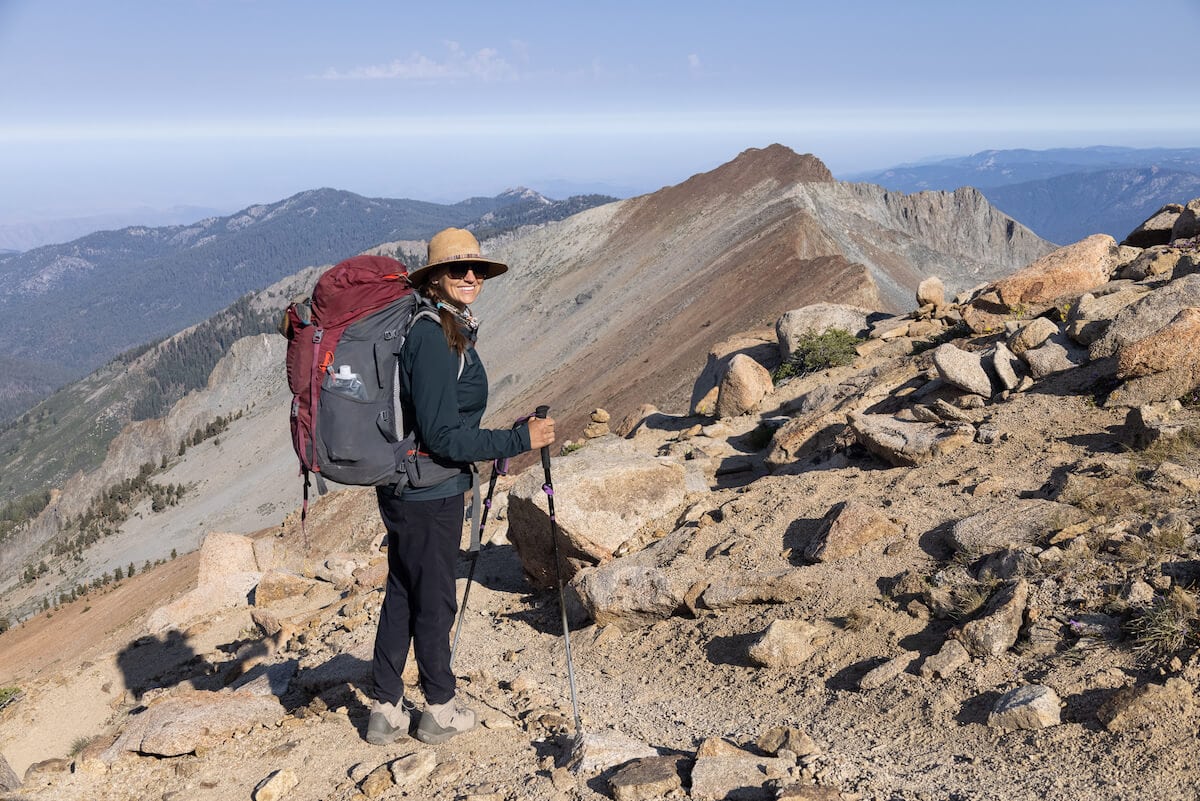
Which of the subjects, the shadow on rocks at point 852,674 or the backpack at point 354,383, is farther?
the shadow on rocks at point 852,674

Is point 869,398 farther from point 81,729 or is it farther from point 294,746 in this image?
point 81,729

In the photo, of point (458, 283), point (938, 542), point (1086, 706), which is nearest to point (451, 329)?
point (458, 283)

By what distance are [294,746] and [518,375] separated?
120 ft

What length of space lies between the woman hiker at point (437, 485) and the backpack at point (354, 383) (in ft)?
0.30

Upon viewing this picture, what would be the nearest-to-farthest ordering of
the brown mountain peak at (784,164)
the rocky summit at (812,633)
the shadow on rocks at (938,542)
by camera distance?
1. the rocky summit at (812,633)
2. the shadow on rocks at (938,542)
3. the brown mountain peak at (784,164)

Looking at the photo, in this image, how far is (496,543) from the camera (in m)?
9.59

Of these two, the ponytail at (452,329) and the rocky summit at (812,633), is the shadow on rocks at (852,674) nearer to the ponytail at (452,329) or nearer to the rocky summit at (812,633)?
the rocky summit at (812,633)

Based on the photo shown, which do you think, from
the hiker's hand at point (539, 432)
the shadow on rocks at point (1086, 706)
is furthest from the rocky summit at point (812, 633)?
the hiker's hand at point (539, 432)

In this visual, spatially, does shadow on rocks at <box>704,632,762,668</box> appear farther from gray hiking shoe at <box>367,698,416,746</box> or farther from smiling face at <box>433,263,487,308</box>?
smiling face at <box>433,263,487,308</box>

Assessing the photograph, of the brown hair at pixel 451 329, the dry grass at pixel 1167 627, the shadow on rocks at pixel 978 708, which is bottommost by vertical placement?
the shadow on rocks at pixel 978 708

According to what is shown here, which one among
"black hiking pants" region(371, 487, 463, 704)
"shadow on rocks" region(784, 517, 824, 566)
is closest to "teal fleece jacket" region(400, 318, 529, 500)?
"black hiking pants" region(371, 487, 463, 704)

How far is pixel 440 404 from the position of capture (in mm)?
4230

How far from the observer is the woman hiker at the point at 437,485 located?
4238 mm

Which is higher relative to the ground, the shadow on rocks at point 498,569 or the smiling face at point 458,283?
the smiling face at point 458,283
